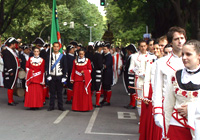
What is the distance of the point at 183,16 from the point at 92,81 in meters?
9.30

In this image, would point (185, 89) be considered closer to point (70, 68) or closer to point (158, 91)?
point (158, 91)

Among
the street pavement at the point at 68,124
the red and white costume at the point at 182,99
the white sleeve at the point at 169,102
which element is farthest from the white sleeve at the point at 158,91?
the street pavement at the point at 68,124

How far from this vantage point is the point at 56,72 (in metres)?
11.7

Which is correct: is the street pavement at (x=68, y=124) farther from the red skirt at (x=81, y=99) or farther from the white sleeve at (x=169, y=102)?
the white sleeve at (x=169, y=102)

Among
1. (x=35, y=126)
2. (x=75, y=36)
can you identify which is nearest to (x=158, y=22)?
(x=35, y=126)

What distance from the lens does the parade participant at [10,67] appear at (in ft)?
41.8

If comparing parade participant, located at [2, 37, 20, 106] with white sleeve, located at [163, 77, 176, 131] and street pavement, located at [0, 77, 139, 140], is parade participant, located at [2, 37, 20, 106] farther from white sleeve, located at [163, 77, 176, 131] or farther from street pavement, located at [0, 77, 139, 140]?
white sleeve, located at [163, 77, 176, 131]

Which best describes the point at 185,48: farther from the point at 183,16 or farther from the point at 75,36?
the point at 75,36

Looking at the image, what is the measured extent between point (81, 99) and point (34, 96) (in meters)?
1.40

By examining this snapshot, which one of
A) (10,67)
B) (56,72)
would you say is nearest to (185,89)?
(56,72)

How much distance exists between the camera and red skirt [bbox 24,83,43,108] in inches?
462

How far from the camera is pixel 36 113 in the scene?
1112 centimetres

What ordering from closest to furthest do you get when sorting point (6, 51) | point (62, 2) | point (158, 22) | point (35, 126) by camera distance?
point (35, 126), point (6, 51), point (158, 22), point (62, 2)

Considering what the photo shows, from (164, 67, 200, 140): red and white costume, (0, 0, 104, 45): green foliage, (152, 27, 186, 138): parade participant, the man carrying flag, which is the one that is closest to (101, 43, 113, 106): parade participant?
the man carrying flag
